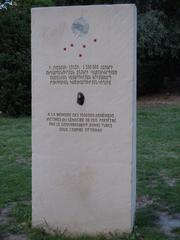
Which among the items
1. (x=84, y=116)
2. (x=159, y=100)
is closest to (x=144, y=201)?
(x=84, y=116)

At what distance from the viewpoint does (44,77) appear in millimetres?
5359

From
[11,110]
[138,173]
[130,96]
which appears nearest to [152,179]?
[138,173]

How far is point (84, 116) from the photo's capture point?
527 cm

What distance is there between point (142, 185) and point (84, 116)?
2.42m

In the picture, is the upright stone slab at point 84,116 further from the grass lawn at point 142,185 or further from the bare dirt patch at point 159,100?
the bare dirt patch at point 159,100

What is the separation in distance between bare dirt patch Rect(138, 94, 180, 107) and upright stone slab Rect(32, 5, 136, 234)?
12812 mm

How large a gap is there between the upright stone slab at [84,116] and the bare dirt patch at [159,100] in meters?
12.8

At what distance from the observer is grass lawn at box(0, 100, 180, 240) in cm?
550

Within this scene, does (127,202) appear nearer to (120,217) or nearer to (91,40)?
(120,217)

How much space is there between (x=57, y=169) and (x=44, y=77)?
919mm

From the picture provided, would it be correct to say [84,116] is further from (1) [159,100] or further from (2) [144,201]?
(1) [159,100]

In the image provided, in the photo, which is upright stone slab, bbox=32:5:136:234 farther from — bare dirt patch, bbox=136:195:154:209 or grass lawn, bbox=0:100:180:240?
bare dirt patch, bbox=136:195:154:209

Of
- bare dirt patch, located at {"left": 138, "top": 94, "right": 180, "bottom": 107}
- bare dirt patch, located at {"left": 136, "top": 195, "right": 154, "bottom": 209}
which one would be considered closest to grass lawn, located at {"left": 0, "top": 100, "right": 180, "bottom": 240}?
bare dirt patch, located at {"left": 136, "top": 195, "right": 154, "bottom": 209}

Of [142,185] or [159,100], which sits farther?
[159,100]
